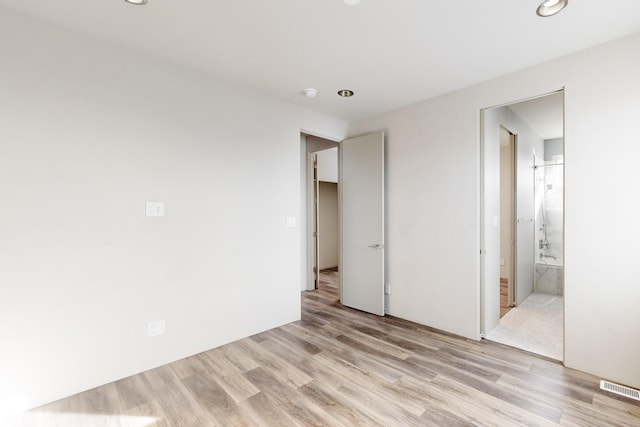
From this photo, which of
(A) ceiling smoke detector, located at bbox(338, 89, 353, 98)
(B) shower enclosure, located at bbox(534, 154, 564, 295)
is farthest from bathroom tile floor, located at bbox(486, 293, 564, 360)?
(A) ceiling smoke detector, located at bbox(338, 89, 353, 98)

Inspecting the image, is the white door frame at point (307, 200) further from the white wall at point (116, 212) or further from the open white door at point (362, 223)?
the white wall at point (116, 212)

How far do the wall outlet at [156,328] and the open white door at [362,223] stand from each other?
232 cm

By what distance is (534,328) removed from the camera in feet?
10.7

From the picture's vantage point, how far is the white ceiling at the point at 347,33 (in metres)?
1.83

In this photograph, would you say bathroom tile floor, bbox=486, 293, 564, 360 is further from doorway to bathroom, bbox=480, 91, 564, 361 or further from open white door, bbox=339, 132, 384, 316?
open white door, bbox=339, 132, 384, 316

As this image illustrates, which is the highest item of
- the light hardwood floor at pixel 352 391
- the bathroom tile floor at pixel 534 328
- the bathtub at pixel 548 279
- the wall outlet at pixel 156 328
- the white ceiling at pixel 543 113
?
the white ceiling at pixel 543 113

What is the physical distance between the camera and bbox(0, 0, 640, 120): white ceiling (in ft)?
5.99

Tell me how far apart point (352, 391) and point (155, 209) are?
2070 mm

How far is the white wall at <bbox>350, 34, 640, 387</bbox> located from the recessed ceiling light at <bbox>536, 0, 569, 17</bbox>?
2.48 feet

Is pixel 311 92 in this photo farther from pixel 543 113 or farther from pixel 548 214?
pixel 548 214

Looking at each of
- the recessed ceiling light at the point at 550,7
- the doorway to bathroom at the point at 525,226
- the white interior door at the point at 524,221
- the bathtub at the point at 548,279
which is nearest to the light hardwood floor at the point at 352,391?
the doorway to bathroom at the point at 525,226

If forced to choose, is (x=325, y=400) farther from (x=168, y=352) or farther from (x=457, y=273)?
→ (x=457, y=273)

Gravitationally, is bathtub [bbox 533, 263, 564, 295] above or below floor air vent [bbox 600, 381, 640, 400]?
above

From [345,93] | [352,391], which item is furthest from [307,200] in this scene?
[352,391]
